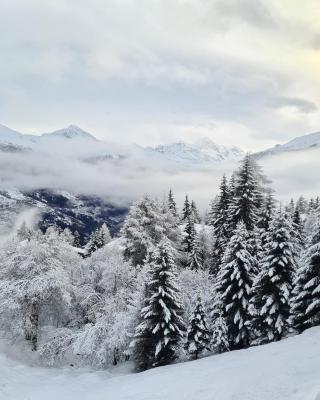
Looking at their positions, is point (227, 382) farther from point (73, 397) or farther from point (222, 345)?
point (222, 345)

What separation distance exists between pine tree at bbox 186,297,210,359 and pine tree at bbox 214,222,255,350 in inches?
76.3

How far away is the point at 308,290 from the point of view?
1211 inches

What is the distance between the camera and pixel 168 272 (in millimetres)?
37156

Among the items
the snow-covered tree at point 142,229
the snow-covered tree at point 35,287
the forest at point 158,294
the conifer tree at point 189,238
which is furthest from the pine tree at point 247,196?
the snow-covered tree at point 35,287

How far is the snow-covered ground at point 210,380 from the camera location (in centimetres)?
1866

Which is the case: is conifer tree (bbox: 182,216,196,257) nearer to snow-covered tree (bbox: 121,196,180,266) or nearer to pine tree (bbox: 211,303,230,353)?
snow-covered tree (bbox: 121,196,180,266)

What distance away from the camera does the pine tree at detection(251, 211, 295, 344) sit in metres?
33.5

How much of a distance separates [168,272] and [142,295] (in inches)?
144

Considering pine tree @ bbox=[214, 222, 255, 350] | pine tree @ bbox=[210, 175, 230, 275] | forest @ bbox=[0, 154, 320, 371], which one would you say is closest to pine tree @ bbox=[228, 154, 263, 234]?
forest @ bbox=[0, 154, 320, 371]

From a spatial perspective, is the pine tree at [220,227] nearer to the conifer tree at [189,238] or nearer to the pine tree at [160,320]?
the conifer tree at [189,238]

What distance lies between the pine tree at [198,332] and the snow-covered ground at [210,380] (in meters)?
5.85

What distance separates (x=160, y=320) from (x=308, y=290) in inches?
478

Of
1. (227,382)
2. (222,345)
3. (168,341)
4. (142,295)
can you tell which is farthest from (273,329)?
(227,382)

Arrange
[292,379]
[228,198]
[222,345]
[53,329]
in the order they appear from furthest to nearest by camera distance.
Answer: [228,198] < [53,329] < [222,345] < [292,379]
